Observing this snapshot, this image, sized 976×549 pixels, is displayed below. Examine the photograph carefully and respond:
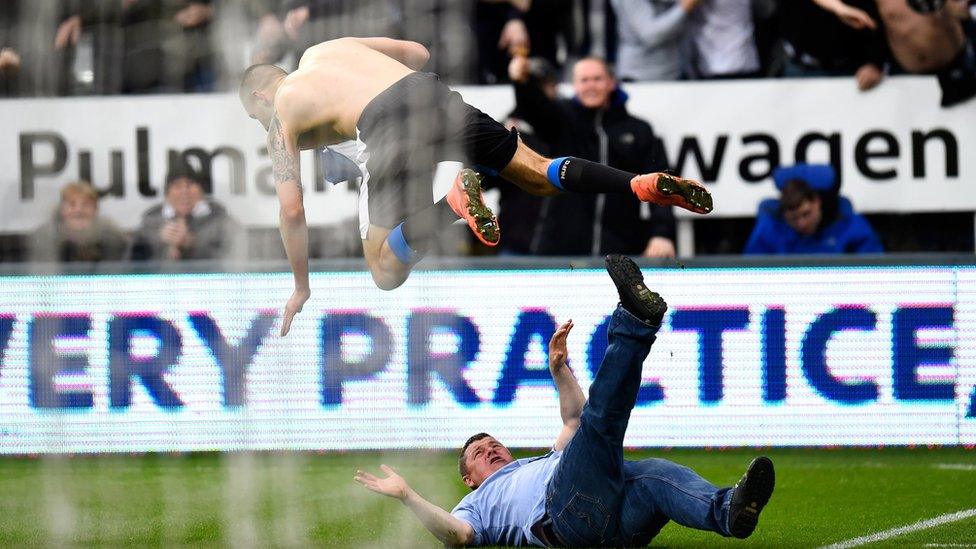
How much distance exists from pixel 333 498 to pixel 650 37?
3936 mm

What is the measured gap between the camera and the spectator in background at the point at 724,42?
1038 cm

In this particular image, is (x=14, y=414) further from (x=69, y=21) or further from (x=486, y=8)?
(x=486, y=8)

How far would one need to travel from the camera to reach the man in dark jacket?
970cm

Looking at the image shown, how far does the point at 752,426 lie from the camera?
9.52 meters

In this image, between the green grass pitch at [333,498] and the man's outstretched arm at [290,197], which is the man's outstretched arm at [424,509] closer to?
the green grass pitch at [333,498]

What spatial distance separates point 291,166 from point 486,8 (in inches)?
153

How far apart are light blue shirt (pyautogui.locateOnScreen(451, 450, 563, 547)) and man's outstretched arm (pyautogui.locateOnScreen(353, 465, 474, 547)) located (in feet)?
0.34

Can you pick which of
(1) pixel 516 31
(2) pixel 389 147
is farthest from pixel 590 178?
(1) pixel 516 31

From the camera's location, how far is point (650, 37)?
10.3 meters

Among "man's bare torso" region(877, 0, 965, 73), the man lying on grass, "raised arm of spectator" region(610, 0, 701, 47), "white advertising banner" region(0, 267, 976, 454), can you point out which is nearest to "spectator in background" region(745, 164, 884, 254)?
"white advertising banner" region(0, 267, 976, 454)

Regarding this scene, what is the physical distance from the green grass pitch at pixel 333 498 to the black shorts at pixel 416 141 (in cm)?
153

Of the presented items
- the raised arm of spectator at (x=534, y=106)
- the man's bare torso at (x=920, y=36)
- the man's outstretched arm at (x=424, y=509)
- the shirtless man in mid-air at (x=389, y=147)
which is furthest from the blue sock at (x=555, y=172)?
the man's bare torso at (x=920, y=36)

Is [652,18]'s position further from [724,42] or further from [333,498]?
[333,498]

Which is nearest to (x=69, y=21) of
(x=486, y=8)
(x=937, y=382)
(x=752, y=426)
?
(x=486, y=8)
